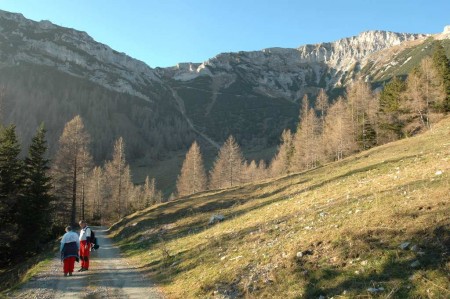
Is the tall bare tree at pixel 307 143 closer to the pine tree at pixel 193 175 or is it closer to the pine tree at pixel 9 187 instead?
the pine tree at pixel 193 175

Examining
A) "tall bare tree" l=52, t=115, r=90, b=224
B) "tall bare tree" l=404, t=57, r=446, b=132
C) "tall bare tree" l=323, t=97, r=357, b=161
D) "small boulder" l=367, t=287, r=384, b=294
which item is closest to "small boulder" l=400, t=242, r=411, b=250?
"small boulder" l=367, t=287, r=384, b=294

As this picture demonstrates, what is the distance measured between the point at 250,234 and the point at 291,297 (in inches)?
319

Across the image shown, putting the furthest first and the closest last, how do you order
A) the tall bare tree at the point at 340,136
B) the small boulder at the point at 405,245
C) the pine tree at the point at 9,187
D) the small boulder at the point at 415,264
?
the tall bare tree at the point at 340,136 → the pine tree at the point at 9,187 → the small boulder at the point at 405,245 → the small boulder at the point at 415,264

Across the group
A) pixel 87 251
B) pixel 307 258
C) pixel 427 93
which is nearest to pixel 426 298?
pixel 307 258

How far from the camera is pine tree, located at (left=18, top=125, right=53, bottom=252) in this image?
34.8m

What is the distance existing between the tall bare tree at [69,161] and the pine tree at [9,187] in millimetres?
10052

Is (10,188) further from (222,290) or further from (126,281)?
(222,290)

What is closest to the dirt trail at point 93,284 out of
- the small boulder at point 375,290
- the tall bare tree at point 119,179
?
the small boulder at point 375,290

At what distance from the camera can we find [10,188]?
35219mm

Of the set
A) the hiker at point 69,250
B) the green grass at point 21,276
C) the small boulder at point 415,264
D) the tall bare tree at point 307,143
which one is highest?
the tall bare tree at point 307,143

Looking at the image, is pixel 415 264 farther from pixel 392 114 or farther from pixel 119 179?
pixel 392 114

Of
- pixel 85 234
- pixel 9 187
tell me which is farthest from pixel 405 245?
pixel 9 187

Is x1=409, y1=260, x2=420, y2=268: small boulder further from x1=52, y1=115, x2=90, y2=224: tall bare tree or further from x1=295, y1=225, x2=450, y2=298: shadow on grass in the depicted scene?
x1=52, y1=115, x2=90, y2=224: tall bare tree

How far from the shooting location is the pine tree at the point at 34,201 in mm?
34812
